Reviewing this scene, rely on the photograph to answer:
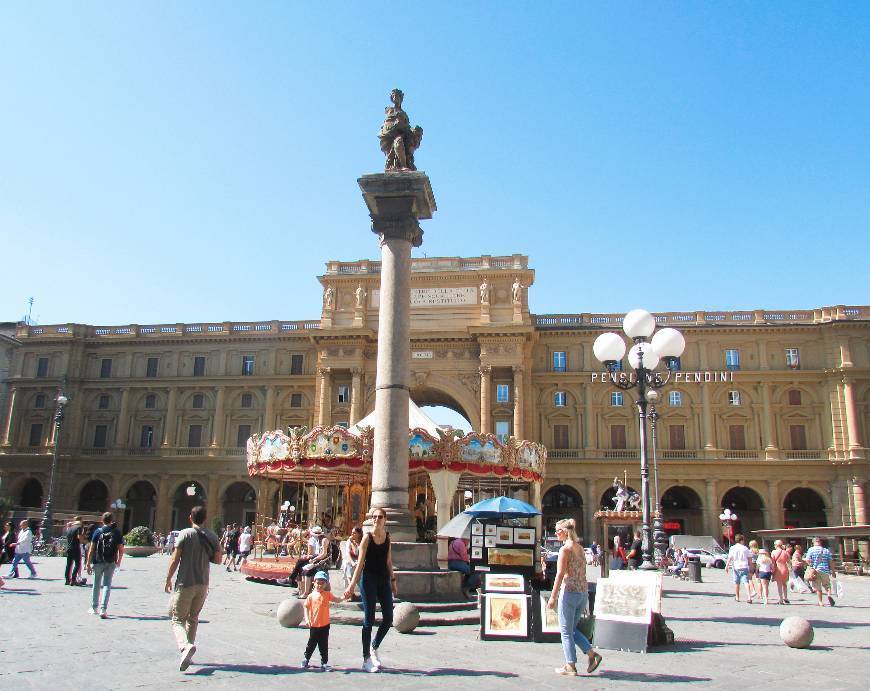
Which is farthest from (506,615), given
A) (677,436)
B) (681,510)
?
(681,510)

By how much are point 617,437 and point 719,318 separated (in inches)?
392

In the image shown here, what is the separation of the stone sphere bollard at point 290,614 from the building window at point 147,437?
44.4 m

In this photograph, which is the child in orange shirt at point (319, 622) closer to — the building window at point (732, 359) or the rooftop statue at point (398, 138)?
the rooftop statue at point (398, 138)

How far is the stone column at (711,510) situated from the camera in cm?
4428

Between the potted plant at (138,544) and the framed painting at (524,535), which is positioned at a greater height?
the framed painting at (524,535)

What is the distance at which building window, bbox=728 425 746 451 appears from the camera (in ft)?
151

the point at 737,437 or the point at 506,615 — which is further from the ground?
the point at 737,437

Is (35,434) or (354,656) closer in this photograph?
(354,656)

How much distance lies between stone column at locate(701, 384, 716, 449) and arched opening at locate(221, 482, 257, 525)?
29314 mm

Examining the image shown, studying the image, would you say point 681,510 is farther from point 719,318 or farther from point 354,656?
point 354,656

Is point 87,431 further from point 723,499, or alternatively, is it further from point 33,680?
point 33,680

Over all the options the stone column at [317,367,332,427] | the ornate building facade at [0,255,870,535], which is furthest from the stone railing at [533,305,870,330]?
the stone column at [317,367,332,427]

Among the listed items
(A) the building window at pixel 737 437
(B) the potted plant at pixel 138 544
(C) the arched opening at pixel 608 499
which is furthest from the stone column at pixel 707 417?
(B) the potted plant at pixel 138 544

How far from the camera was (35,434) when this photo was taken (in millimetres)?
52562
